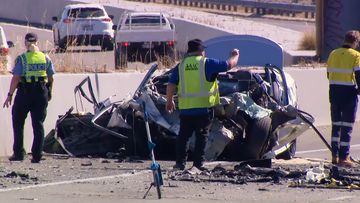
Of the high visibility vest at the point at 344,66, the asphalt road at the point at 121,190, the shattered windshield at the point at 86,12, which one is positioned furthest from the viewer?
the shattered windshield at the point at 86,12

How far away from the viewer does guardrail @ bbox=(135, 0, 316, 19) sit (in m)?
53.5

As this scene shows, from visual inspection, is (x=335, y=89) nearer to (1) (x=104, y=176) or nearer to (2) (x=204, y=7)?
(1) (x=104, y=176)

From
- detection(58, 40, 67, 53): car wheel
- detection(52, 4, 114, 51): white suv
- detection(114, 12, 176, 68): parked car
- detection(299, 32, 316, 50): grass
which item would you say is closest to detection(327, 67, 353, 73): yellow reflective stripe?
detection(58, 40, 67, 53): car wheel

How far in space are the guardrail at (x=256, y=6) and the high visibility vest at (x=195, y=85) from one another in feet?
131

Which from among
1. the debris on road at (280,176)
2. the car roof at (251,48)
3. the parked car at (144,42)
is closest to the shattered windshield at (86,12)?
the parked car at (144,42)

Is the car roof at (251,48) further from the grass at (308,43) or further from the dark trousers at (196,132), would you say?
the grass at (308,43)

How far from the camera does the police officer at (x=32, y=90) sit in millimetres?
13945

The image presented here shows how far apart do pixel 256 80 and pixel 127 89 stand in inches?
115

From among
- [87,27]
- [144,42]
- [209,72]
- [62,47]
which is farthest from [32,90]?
[87,27]

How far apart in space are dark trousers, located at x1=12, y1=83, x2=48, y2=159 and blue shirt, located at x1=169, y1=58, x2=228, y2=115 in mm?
2014

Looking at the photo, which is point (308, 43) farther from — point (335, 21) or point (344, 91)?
point (344, 91)

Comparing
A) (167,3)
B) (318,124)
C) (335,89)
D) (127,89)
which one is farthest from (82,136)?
(167,3)

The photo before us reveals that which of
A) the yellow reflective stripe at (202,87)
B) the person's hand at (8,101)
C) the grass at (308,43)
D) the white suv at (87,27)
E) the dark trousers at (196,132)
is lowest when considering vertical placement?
the grass at (308,43)

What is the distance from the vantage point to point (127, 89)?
16.8 metres
